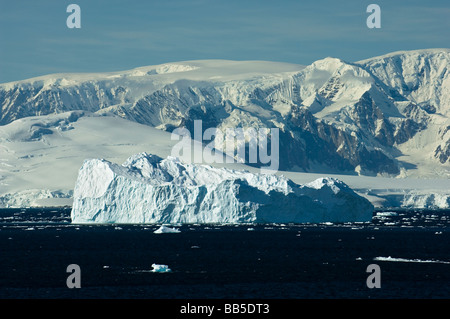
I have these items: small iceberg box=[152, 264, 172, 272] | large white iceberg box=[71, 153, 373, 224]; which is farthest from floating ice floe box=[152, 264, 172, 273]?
large white iceberg box=[71, 153, 373, 224]

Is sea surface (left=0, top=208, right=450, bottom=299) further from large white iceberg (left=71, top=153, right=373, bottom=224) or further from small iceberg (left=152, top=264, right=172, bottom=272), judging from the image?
large white iceberg (left=71, top=153, right=373, bottom=224)

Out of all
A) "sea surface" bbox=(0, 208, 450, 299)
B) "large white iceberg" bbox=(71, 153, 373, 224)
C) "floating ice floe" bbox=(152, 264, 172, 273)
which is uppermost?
"large white iceberg" bbox=(71, 153, 373, 224)

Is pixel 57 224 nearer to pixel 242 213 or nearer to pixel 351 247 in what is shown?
pixel 242 213

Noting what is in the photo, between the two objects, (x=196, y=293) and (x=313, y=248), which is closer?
(x=196, y=293)

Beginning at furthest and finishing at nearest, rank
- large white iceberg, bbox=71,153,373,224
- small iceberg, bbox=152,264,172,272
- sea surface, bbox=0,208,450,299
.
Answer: large white iceberg, bbox=71,153,373,224 < small iceberg, bbox=152,264,172,272 < sea surface, bbox=0,208,450,299

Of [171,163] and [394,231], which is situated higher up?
[171,163]

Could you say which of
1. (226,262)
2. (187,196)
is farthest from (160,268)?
(187,196)
